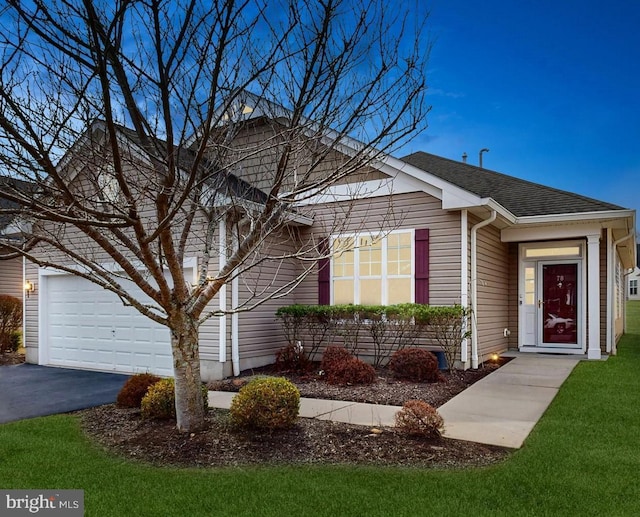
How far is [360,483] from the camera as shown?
12.7 feet

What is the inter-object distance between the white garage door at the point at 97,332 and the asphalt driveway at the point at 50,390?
0.39 m

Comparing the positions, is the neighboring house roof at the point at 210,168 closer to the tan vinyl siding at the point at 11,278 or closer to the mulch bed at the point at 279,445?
the mulch bed at the point at 279,445

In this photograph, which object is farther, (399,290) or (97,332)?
(97,332)

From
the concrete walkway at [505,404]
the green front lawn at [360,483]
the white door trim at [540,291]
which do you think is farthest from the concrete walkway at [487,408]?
the white door trim at [540,291]

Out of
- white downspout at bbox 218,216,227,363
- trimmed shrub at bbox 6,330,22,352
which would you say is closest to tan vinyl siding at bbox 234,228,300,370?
white downspout at bbox 218,216,227,363

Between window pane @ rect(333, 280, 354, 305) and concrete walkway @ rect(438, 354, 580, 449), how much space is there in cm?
312

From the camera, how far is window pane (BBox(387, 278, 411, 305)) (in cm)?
959

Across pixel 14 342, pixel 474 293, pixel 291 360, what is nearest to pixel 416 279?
pixel 474 293

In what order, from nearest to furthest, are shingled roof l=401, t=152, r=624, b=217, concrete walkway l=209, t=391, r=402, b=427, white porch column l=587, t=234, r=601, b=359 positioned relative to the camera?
concrete walkway l=209, t=391, r=402, b=427
white porch column l=587, t=234, r=601, b=359
shingled roof l=401, t=152, r=624, b=217

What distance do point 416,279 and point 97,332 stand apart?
683 cm

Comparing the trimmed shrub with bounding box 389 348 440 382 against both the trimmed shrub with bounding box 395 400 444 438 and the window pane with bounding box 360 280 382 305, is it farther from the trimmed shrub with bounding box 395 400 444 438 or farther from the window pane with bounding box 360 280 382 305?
the trimmed shrub with bounding box 395 400 444 438

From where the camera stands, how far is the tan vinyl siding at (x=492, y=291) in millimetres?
9953

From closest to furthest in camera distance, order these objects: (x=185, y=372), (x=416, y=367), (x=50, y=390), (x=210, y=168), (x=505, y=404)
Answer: (x=210, y=168) → (x=185, y=372) → (x=505, y=404) → (x=416, y=367) → (x=50, y=390)

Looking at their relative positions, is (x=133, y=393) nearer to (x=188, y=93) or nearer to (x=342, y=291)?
(x=188, y=93)
